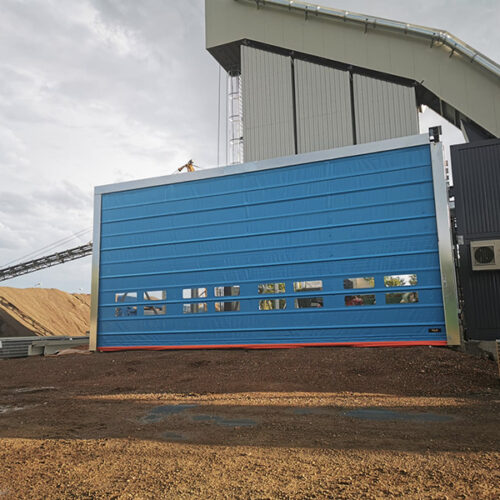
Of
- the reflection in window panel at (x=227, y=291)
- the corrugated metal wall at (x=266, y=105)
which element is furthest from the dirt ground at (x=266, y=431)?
the corrugated metal wall at (x=266, y=105)

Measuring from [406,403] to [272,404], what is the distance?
66.2 inches

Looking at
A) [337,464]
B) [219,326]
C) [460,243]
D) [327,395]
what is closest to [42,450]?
[337,464]

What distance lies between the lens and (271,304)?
10789 millimetres

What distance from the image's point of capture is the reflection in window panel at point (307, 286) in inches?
410

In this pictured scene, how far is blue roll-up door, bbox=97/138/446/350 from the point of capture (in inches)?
383

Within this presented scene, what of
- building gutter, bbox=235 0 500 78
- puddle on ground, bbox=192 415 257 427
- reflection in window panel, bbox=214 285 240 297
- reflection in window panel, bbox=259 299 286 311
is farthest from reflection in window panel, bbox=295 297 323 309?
building gutter, bbox=235 0 500 78

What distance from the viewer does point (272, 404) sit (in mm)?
5398

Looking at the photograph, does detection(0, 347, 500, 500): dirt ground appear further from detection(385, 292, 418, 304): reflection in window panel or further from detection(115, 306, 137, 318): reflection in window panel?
detection(115, 306, 137, 318): reflection in window panel

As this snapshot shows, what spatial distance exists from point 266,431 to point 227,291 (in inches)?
286

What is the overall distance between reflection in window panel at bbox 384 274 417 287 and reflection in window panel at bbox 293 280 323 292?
1.58 meters

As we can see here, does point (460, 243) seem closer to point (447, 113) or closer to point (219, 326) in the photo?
point (219, 326)

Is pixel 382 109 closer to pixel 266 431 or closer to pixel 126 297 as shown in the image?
pixel 126 297

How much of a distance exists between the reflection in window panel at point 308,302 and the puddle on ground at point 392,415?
5.39 metres

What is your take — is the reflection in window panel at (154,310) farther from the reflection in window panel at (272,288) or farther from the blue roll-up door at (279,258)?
the reflection in window panel at (272,288)
